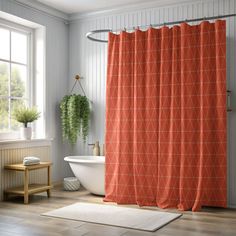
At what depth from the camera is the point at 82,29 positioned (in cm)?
598

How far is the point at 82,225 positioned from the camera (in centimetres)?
371

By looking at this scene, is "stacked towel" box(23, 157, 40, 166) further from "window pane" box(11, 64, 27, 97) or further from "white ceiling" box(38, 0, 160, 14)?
"white ceiling" box(38, 0, 160, 14)

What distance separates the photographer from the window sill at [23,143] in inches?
191

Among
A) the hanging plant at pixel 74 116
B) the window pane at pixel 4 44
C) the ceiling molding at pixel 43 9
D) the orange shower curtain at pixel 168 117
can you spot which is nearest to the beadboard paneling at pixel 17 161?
the hanging plant at pixel 74 116

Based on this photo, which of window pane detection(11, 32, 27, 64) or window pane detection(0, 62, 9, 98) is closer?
window pane detection(0, 62, 9, 98)

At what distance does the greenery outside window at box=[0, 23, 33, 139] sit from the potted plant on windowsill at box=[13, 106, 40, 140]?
14 centimetres

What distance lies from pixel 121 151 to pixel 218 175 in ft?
3.95

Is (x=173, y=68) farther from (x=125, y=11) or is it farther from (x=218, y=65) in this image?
(x=125, y=11)

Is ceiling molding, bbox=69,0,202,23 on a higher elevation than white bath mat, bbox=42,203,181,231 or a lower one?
higher

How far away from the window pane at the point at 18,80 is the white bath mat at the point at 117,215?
1.86m

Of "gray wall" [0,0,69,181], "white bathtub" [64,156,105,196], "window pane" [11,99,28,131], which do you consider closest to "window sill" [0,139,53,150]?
"gray wall" [0,0,69,181]

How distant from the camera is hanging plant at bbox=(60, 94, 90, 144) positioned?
5578 millimetres

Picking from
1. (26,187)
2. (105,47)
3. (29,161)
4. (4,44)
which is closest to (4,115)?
(29,161)

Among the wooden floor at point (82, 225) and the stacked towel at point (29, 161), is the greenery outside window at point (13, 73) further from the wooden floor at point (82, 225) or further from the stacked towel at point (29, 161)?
the wooden floor at point (82, 225)
